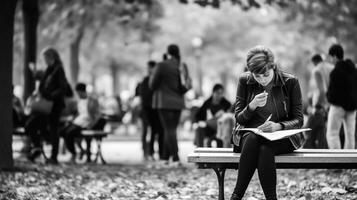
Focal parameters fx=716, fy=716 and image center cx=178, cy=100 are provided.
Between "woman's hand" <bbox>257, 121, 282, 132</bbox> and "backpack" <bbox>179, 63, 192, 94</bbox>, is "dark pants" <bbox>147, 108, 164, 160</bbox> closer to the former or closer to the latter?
"backpack" <bbox>179, 63, 192, 94</bbox>

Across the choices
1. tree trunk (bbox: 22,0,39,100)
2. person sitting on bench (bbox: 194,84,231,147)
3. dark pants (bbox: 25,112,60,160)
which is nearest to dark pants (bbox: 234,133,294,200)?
person sitting on bench (bbox: 194,84,231,147)

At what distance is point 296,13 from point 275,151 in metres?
19.2

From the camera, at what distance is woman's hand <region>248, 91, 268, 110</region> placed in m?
6.67

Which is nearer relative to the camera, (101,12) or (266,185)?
(266,185)

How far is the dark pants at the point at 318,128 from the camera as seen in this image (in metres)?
11.7

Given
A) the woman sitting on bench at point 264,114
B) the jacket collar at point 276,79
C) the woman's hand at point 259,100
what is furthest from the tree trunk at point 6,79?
the woman's hand at point 259,100

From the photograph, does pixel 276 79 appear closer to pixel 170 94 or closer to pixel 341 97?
pixel 341 97

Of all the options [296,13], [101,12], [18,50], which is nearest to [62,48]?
[18,50]

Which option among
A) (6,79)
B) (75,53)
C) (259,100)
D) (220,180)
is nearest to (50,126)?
(6,79)

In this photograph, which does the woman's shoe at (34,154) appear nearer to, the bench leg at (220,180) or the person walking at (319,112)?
the person walking at (319,112)

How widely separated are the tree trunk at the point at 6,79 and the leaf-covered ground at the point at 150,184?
Answer: 0.37 m

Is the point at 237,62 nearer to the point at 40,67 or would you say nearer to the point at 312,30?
the point at 312,30

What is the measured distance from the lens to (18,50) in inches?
984

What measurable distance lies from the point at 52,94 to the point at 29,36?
4406 mm
